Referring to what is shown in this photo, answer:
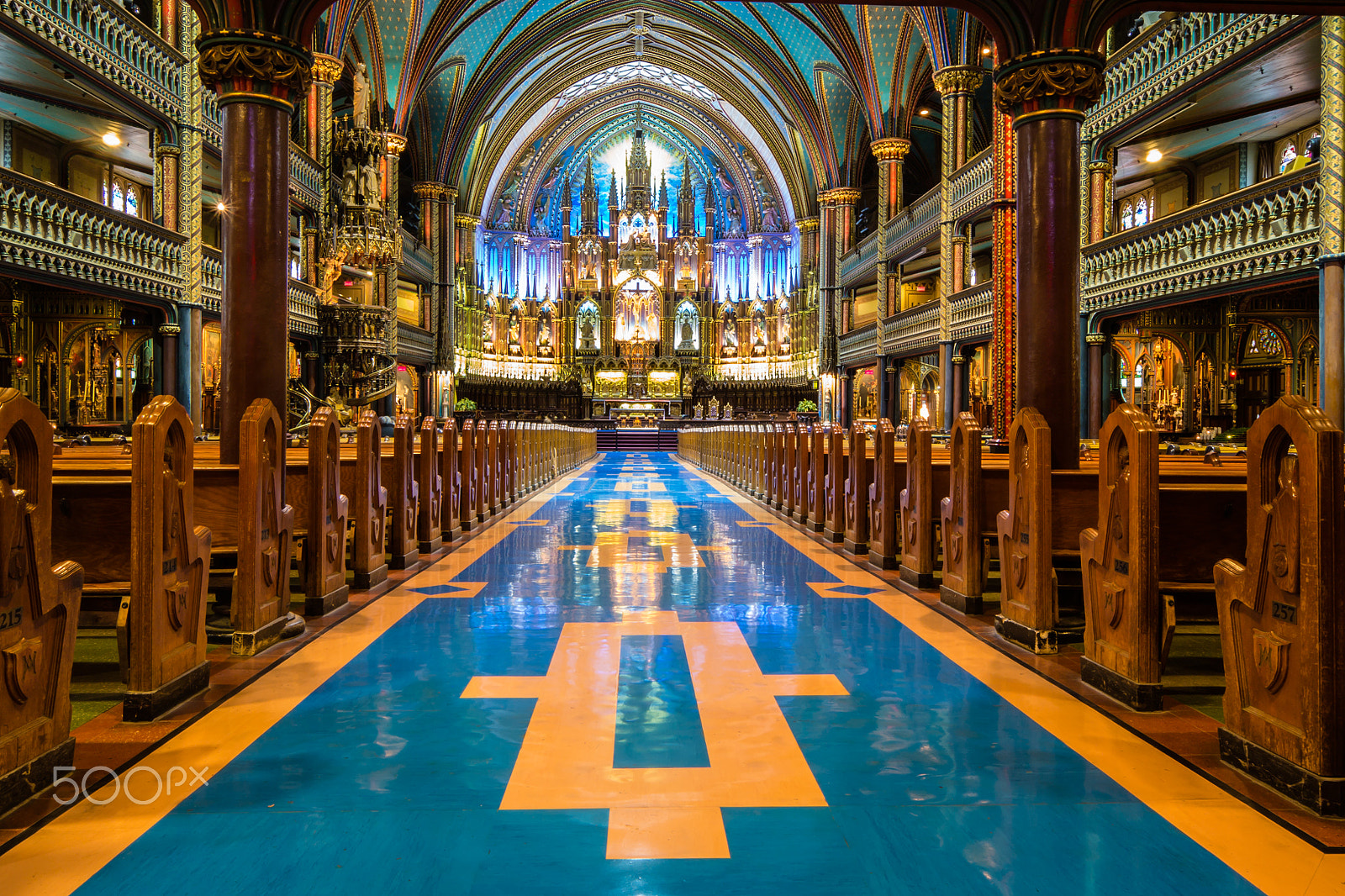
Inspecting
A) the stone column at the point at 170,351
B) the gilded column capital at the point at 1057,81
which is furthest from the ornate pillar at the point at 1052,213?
the stone column at the point at 170,351

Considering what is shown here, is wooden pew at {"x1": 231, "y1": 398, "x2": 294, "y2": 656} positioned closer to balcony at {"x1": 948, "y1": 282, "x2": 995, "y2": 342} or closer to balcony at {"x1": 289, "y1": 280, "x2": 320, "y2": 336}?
balcony at {"x1": 289, "y1": 280, "x2": 320, "y2": 336}

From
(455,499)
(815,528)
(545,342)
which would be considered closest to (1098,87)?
(815,528)

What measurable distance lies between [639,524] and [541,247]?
1210 inches

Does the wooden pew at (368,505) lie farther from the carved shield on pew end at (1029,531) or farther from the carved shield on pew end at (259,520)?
the carved shield on pew end at (1029,531)

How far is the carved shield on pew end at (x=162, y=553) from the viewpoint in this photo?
3.20 meters

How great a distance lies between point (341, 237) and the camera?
50.2 ft

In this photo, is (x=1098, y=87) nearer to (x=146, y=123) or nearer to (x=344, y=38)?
(x=146, y=123)

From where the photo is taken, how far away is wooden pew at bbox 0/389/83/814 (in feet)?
7.93

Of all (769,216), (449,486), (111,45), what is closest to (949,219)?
(449,486)

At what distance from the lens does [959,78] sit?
18.5 metres

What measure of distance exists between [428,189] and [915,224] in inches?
649

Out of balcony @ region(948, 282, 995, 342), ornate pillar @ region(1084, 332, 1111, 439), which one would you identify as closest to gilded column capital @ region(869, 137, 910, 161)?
balcony @ region(948, 282, 995, 342)

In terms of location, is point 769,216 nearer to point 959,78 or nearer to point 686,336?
point 686,336

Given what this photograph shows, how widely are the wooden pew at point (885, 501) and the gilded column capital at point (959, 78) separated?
577 inches
